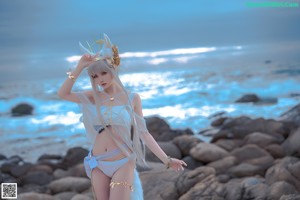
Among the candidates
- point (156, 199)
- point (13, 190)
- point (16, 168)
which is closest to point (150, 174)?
point (156, 199)

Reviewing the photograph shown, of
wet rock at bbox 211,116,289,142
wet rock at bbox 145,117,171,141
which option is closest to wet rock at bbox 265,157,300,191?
wet rock at bbox 211,116,289,142

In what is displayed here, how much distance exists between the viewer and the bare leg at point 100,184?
3.83m

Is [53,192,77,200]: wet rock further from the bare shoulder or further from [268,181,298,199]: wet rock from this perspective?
the bare shoulder

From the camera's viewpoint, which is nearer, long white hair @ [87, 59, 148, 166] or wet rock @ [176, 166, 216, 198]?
long white hair @ [87, 59, 148, 166]

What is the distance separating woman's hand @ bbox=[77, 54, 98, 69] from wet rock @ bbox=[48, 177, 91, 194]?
4251 millimetres

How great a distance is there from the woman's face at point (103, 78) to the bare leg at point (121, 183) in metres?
0.64

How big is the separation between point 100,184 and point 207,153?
16.7 ft

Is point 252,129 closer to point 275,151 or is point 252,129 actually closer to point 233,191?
point 275,151

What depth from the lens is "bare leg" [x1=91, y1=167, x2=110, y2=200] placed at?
383 centimetres

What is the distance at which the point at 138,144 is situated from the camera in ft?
12.8

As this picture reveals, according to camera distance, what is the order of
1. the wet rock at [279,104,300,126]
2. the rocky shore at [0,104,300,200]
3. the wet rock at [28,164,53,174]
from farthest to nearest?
the wet rock at [279,104,300,126], the wet rock at [28,164,53,174], the rocky shore at [0,104,300,200]

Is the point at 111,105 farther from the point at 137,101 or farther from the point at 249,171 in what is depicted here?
the point at 249,171

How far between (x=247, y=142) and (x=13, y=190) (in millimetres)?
5234

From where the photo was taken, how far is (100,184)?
12.6 feet
